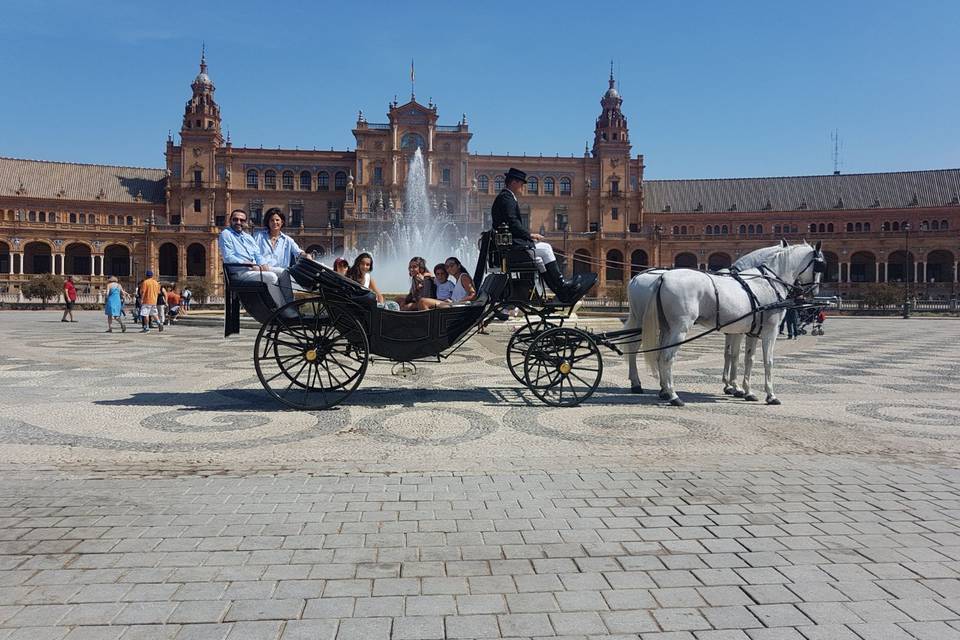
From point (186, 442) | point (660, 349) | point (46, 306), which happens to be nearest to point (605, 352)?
point (660, 349)

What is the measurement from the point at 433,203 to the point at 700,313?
6577cm

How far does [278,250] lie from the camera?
7855 millimetres

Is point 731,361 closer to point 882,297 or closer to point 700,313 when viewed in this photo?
point 700,313

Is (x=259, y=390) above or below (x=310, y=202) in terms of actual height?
below

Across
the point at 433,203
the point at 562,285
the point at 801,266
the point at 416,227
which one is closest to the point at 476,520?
the point at 562,285

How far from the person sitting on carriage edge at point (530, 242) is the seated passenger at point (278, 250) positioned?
2.48 meters

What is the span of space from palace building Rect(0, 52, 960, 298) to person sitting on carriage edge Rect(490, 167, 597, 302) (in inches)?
2347

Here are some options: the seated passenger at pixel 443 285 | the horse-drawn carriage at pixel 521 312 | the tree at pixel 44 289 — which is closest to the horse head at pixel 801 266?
the horse-drawn carriage at pixel 521 312

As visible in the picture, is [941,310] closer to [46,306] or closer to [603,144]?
[603,144]

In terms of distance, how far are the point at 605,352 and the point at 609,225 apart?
6483 centimetres

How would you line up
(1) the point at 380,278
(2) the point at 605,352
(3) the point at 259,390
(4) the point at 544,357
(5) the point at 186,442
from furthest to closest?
(1) the point at 380,278
(2) the point at 605,352
(3) the point at 259,390
(4) the point at 544,357
(5) the point at 186,442

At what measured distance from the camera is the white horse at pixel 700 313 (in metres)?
7.97

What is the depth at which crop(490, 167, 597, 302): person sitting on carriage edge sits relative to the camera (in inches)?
294

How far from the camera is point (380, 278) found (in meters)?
36.4
